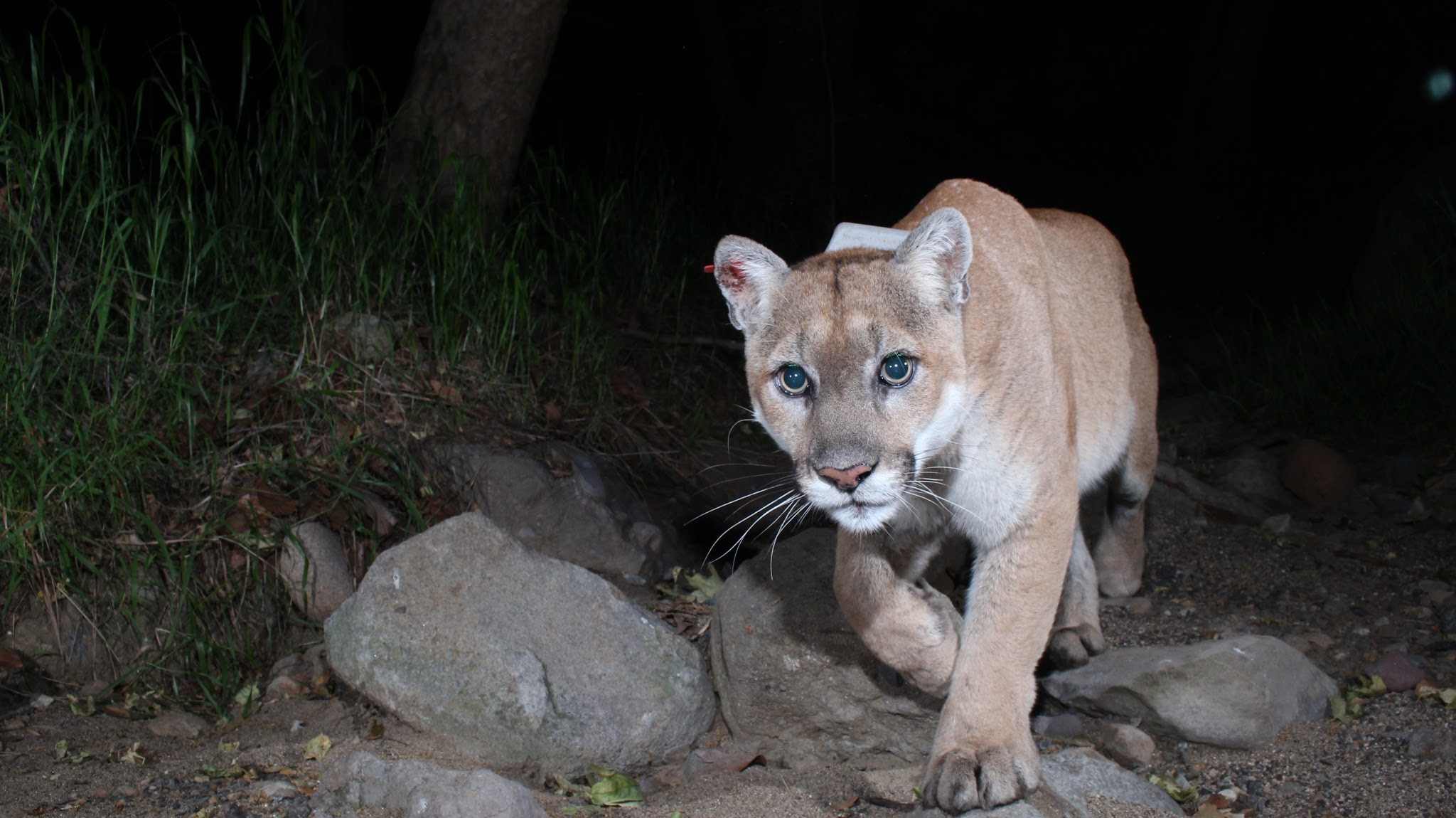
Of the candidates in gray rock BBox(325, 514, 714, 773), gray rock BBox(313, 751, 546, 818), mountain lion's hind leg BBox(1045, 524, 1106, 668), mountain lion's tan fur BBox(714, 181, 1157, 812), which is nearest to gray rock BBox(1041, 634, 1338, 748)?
mountain lion's hind leg BBox(1045, 524, 1106, 668)

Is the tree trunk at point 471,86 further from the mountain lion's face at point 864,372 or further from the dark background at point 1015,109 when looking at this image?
the mountain lion's face at point 864,372

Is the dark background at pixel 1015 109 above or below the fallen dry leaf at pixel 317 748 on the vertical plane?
above

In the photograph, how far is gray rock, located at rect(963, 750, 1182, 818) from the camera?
3104mm

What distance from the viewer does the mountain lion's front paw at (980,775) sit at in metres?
3.14

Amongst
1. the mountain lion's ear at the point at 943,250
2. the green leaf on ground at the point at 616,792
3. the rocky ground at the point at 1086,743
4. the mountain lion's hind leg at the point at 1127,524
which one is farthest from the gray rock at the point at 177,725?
the mountain lion's hind leg at the point at 1127,524

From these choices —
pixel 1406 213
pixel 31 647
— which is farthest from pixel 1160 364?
pixel 31 647

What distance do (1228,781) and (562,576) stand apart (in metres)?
2.14

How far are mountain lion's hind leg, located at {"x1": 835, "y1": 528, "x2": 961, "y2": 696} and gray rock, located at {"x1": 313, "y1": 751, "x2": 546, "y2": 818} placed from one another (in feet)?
3.54

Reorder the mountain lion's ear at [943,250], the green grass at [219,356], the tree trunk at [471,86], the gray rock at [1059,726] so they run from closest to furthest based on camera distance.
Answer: the mountain lion's ear at [943,250] < the gray rock at [1059,726] < the green grass at [219,356] < the tree trunk at [471,86]

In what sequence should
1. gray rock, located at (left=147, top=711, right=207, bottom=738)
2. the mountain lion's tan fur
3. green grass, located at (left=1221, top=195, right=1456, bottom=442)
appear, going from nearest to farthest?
1. the mountain lion's tan fur
2. gray rock, located at (left=147, top=711, right=207, bottom=738)
3. green grass, located at (left=1221, top=195, right=1456, bottom=442)

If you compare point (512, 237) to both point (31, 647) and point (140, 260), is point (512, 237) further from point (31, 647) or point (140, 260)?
point (31, 647)

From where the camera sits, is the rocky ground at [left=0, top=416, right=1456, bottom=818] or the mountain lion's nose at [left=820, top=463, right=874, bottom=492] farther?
the rocky ground at [left=0, top=416, right=1456, bottom=818]

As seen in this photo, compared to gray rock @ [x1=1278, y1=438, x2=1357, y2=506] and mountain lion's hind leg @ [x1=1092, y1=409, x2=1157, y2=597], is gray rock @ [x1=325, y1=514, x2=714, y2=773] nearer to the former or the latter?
mountain lion's hind leg @ [x1=1092, y1=409, x2=1157, y2=597]

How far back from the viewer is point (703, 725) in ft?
13.1
